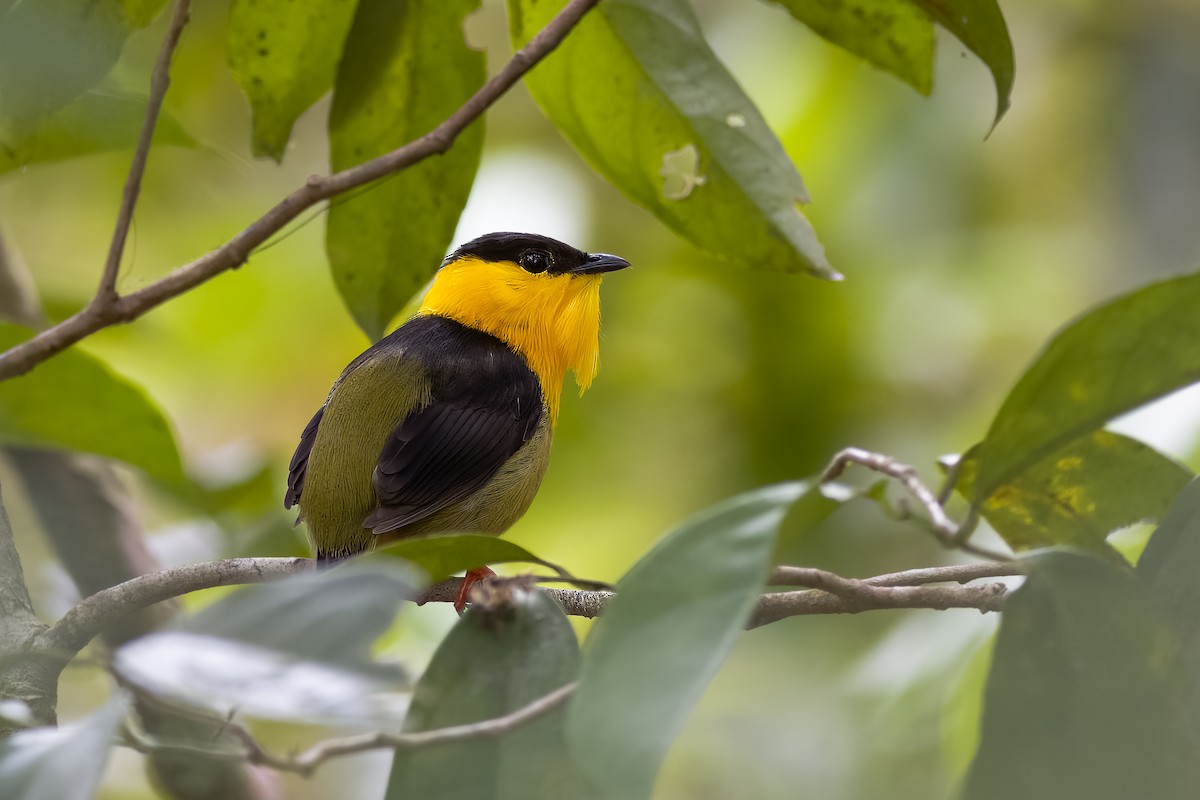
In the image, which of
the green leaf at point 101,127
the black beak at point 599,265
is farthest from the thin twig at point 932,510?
the black beak at point 599,265

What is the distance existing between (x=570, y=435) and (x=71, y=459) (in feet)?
5.15

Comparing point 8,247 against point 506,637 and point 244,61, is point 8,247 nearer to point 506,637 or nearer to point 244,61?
point 244,61

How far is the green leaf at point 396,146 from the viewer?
223 centimetres

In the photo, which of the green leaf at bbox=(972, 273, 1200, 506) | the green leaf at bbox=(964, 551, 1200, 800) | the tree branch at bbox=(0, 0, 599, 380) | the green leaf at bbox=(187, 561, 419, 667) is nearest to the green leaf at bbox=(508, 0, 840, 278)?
the tree branch at bbox=(0, 0, 599, 380)

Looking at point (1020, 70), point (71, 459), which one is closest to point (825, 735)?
point (71, 459)

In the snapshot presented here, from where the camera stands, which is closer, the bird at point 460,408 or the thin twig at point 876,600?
the thin twig at point 876,600

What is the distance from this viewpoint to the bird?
269cm

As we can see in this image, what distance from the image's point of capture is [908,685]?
2.98 m

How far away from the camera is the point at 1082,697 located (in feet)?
4.30

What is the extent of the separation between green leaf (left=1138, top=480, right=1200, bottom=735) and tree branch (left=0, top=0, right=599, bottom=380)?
1031mm

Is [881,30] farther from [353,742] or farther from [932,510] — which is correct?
[353,742]

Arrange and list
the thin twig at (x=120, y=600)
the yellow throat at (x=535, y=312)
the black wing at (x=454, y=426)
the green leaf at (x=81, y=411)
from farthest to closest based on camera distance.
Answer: the yellow throat at (x=535, y=312), the black wing at (x=454, y=426), the green leaf at (x=81, y=411), the thin twig at (x=120, y=600)

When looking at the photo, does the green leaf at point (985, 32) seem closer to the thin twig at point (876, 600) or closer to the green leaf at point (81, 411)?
the thin twig at point (876, 600)

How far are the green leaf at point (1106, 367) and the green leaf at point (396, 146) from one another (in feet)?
3.96
